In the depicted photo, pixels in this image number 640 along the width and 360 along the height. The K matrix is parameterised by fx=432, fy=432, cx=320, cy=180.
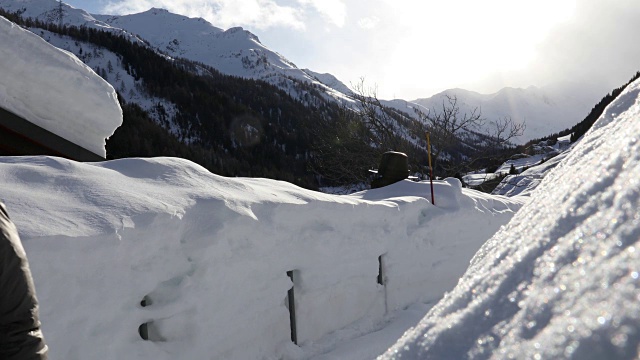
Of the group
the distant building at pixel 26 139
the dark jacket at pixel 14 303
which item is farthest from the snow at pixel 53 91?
the dark jacket at pixel 14 303

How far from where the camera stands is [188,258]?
143 inches

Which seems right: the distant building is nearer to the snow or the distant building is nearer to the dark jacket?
the snow

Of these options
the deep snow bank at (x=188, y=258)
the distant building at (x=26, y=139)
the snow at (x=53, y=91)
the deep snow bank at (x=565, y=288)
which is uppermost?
the snow at (x=53, y=91)

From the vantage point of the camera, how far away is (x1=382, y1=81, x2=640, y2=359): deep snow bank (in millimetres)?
442

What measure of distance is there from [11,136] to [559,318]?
6.65 m

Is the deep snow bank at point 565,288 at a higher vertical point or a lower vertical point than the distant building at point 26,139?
lower

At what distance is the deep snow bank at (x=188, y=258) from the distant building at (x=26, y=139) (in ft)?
7.21

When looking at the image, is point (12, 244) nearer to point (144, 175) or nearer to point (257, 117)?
point (144, 175)

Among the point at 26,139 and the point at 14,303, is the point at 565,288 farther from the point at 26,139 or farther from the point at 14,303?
the point at 26,139

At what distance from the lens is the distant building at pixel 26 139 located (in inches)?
215

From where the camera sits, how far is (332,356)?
4.70 m

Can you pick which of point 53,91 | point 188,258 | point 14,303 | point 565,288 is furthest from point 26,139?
point 565,288

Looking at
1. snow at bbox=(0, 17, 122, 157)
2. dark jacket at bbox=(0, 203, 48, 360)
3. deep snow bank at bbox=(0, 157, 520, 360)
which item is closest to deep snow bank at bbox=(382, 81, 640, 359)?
dark jacket at bbox=(0, 203, 48, 360)

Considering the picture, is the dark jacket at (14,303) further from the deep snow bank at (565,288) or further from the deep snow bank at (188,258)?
the deep snow bank at (565,288)
